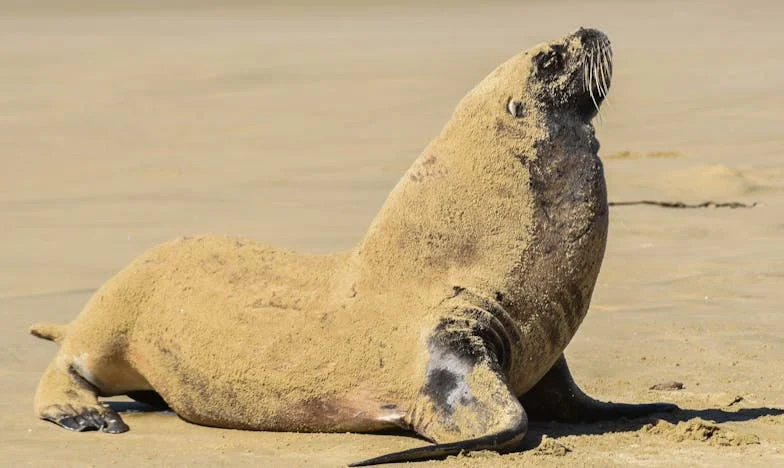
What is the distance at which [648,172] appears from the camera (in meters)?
14.7

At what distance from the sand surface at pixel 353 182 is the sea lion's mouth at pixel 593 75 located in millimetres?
120

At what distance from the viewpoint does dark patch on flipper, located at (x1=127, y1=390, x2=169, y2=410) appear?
6684mm

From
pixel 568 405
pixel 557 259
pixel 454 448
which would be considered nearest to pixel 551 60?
pixel 557 259

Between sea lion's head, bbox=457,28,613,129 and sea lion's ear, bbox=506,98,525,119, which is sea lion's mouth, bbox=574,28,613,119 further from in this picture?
sea lion's ear, bbox=506,98,525,119

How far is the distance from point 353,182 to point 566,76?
9017mm

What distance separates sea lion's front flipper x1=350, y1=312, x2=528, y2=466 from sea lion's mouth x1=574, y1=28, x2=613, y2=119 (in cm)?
110

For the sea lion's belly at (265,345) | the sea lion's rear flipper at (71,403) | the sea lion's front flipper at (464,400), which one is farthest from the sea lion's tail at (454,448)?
the sea lion's rear flipper at (71,403)

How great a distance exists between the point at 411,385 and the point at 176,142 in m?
13.1

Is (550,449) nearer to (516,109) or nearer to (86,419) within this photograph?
(516,109)

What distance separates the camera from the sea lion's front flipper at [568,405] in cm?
626

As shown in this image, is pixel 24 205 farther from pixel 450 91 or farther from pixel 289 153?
pixel 450 91

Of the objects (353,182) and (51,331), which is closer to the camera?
(51,331)

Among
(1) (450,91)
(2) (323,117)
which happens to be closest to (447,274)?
(2) (323,117)

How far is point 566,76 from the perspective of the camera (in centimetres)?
611
